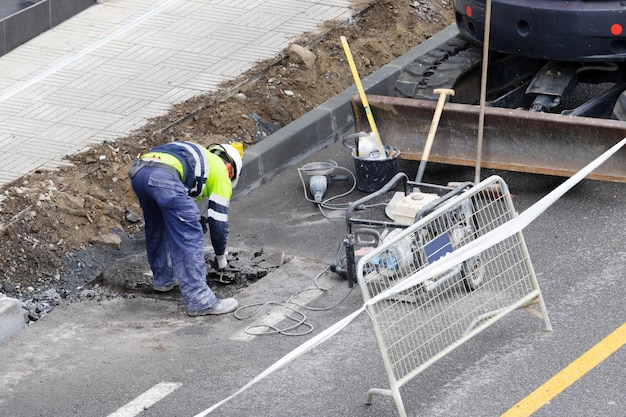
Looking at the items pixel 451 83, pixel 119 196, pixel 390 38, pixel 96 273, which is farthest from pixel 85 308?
pixel 390 38

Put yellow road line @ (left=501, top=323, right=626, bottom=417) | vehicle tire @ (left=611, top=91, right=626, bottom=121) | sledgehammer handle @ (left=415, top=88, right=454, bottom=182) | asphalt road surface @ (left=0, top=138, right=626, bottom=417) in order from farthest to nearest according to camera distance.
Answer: vehicle tire @ (left=611, top=91, right=626, bottom=121)
sledgehammer handle @ (left=415, top=88, right=454, bottom=182)
asphalt road surface @ (left=0, top=138, right=626, bottom=417)
yellow road line @ (left=501, top=323, right=626, bottom=417)

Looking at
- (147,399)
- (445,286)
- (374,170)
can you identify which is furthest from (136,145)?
(445,286)

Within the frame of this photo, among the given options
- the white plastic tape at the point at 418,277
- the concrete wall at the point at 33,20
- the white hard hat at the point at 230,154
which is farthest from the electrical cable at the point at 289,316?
the concrete wall at the point at 33,20

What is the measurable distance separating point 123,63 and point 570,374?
20.8 ft

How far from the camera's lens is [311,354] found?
759 cm

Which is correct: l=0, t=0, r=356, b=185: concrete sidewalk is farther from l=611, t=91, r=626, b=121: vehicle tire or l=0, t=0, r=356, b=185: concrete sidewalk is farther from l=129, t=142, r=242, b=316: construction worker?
l=611, t=91, r=626, b=121: vehicle tire

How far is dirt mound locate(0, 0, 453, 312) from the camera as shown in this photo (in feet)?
29.4

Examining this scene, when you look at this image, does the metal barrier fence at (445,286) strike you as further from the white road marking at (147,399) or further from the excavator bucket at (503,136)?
the excavator bucket at (503,136)

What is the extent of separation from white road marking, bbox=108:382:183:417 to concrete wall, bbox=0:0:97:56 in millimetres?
6074

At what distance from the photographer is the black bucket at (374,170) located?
9914 mm

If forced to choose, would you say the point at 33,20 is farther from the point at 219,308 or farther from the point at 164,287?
the point at 219,308

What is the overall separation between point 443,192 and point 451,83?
55.4 inches

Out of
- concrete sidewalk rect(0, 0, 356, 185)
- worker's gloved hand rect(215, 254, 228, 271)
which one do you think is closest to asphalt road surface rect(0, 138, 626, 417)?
worker's gloved hand rect(215, 254, 228, 271)

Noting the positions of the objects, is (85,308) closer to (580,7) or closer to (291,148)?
(291,148)
